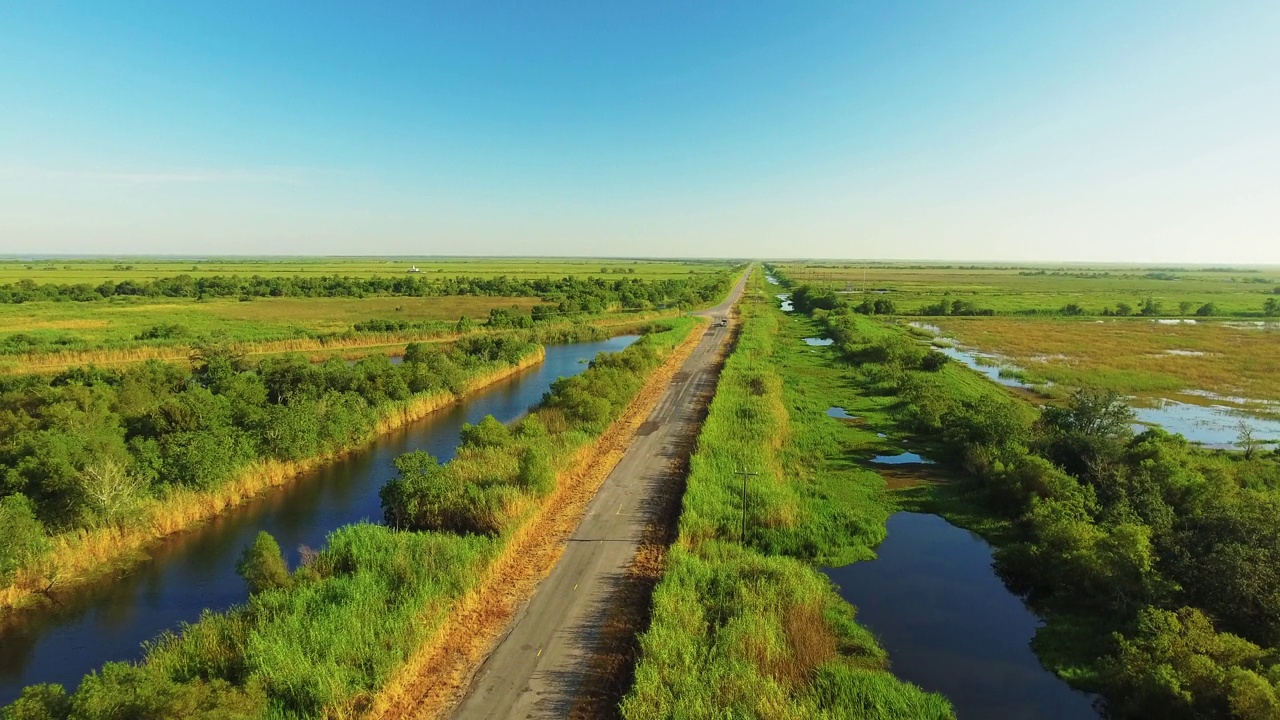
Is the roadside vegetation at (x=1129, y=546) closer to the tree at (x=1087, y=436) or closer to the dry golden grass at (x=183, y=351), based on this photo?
the tree at (x=1087, y=436)

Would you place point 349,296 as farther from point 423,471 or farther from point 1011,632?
point 1011,632

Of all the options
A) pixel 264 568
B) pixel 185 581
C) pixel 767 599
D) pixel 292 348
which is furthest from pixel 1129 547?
pixel 292 348

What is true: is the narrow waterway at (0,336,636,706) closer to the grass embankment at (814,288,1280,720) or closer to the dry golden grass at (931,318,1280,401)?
the grass embankment at (814,288,1280,720)

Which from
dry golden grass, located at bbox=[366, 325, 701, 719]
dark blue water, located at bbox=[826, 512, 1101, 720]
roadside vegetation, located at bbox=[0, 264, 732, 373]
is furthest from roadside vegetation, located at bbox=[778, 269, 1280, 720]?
roadside vegetation, located at bbox=[0, 264, 732, 373]

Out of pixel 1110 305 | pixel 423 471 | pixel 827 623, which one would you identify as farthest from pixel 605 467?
pixel 1110 305

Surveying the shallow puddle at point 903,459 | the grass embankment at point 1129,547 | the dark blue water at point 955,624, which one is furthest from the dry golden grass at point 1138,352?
the dark blue water at point 955,624

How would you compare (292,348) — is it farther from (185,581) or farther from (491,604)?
(491,604)
